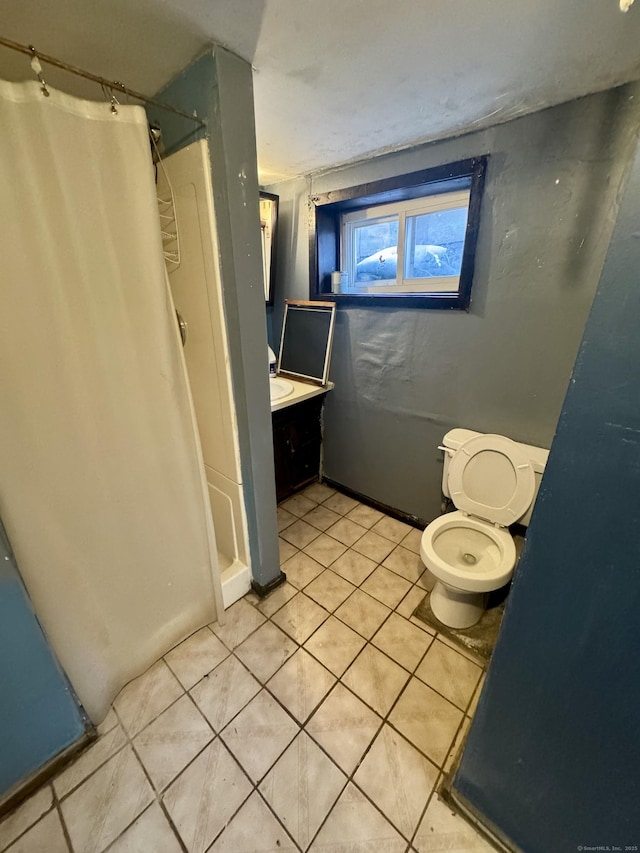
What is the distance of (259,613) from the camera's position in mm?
1590

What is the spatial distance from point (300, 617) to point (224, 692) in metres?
0.41

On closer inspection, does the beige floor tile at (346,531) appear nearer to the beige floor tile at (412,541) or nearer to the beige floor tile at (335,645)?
the beige floor tile at (412,541)

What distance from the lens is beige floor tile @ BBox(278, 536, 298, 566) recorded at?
191 centimetres

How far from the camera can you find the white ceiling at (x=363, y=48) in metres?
0.85

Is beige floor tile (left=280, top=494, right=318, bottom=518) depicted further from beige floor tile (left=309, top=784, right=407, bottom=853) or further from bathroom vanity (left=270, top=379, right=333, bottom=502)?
beige floor tile (left=309, top=784, right=407, bottom=853)

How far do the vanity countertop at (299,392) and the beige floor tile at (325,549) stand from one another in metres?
0.83

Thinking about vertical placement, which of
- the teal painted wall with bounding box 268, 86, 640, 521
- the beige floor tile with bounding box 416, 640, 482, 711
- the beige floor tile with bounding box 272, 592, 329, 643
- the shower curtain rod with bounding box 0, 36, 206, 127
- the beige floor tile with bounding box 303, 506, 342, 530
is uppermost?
the shower curtain rod with bounding box 0, 36, 206, 127

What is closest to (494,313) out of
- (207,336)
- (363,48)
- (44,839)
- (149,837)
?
(363,48)

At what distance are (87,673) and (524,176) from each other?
7.93 ft

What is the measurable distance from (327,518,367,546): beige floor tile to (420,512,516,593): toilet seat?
59 cm

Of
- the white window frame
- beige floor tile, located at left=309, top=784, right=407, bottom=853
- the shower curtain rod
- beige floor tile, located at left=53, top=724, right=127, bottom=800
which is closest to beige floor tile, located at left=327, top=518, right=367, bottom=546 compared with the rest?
beige floor tile, located at left=309, top=784, right=407, bottom=853

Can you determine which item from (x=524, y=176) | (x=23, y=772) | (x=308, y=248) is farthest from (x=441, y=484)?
(x=23, y=772)

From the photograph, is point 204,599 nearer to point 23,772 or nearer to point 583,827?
point 23,772

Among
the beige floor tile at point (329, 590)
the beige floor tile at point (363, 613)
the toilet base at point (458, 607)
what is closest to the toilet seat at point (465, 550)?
the toilet base at point (458, 607)
